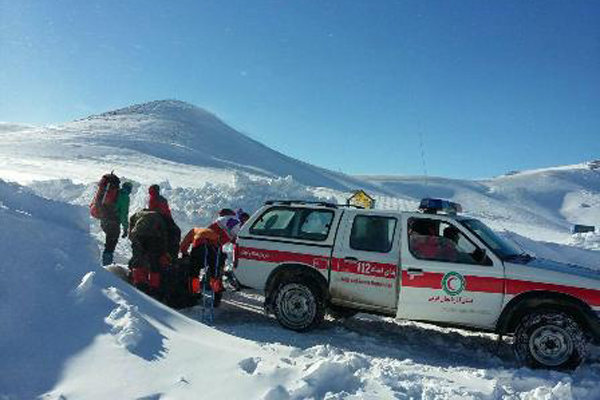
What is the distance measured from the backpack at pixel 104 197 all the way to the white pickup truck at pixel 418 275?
356cm

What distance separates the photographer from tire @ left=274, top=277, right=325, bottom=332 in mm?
8336

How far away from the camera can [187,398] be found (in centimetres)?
478

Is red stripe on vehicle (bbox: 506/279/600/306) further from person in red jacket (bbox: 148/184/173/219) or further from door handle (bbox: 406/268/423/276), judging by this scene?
person in red jacket (bbox: 148/184/173/219)

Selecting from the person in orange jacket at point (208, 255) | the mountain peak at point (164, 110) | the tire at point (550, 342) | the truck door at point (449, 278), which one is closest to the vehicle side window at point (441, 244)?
the truck door at point (449, 278)

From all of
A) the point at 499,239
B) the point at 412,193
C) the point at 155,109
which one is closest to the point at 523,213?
the point at 412,193

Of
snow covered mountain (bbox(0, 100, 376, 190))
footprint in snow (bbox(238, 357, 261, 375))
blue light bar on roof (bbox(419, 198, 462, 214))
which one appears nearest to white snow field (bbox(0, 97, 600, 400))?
footprint in snow (bbox(238, 357, 261, 375))

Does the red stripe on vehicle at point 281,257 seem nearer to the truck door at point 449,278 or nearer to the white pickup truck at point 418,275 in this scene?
the white pickup truck at point 418,275

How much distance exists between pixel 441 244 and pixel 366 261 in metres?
0.98

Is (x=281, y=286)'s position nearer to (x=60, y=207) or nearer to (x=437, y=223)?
(x=437, y=223)

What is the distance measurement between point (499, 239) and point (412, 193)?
88633 millimetres

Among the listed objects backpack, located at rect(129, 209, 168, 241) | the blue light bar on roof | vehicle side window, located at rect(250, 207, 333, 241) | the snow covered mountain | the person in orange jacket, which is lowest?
the person in orange jacket

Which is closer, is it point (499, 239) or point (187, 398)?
point (187, 398)

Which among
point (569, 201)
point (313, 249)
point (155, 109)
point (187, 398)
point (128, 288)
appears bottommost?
point (187, 398)

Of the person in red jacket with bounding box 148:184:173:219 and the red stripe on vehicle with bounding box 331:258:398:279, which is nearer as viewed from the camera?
the red stripe on vehicle with bounding box 331:258:398:279
